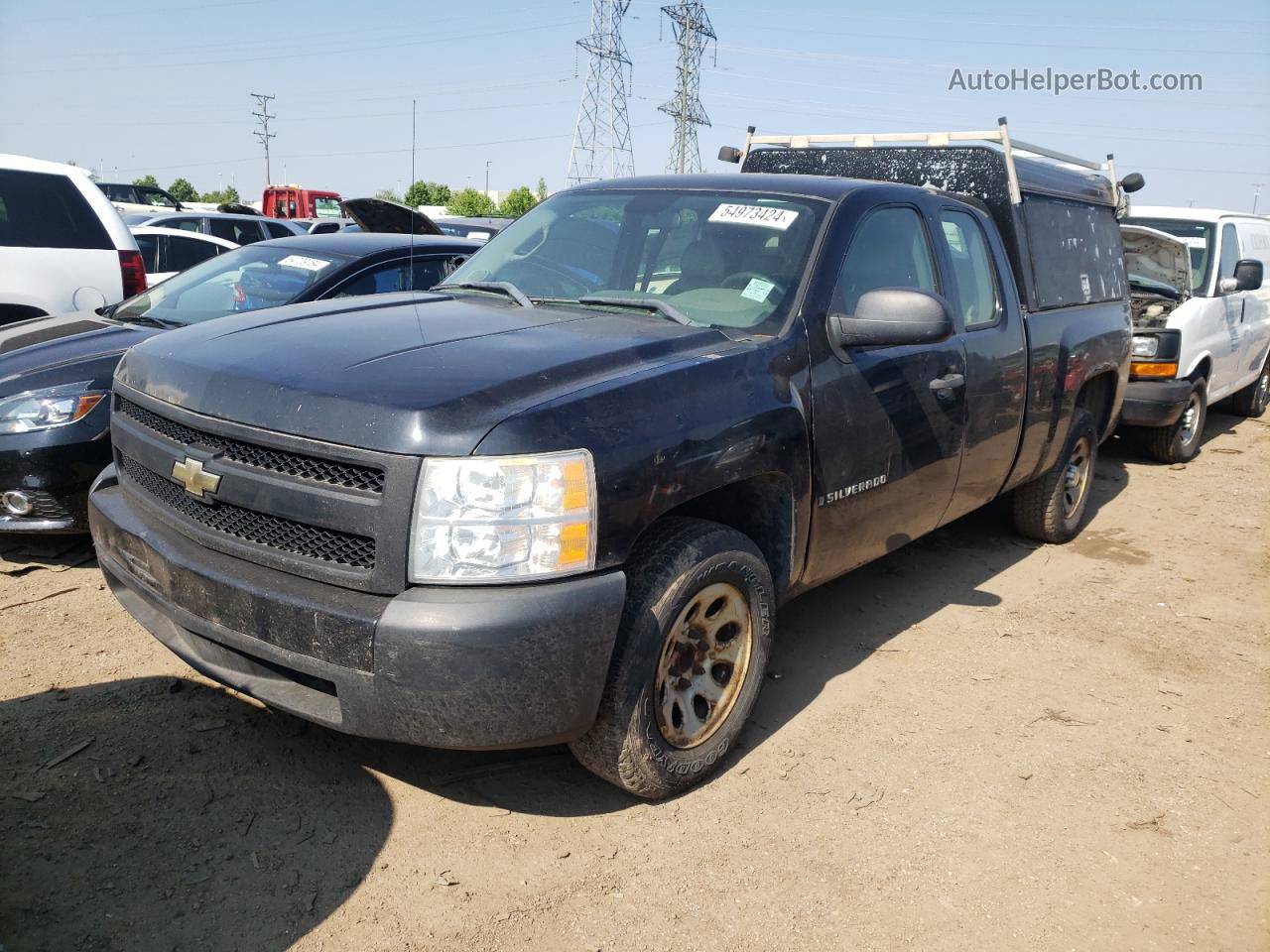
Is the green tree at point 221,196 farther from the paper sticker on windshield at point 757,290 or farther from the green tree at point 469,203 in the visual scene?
the paper sticker on windshield at point 757,290

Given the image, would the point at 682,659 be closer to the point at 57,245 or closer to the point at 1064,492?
the point at 1064,492

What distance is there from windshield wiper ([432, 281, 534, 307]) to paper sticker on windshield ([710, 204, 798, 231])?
2.58ft

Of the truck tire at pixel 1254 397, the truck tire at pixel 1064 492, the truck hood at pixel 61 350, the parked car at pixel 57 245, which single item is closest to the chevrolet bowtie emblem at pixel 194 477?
the truck hood at pixel 61 350

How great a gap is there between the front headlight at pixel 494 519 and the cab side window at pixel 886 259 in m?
1.54

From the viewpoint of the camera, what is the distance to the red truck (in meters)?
29.3

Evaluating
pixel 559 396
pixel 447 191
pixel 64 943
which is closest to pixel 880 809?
pixel 559 396

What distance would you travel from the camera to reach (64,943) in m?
2.33

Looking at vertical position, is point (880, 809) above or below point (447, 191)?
below

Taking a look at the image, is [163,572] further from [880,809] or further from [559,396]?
[880,809]

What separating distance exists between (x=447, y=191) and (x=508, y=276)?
58.2 metres

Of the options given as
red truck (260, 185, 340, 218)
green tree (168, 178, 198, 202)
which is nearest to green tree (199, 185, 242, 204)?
green tree (168, 178, 198, 202)

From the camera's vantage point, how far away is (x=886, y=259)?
12.7 ft

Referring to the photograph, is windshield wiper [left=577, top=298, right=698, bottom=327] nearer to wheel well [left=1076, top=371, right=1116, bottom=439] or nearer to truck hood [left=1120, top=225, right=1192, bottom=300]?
wheel well [left=1076, top=371, right=1116, bottom=439]

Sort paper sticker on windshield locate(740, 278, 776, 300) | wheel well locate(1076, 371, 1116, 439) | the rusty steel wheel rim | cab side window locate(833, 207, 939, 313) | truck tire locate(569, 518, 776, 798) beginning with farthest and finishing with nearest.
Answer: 1. wheel well locate(1076, 371, 1116, 439)
2. cab side window locate(833, 207, 939, 313)
3. paper sticker on windshield locate(740, 278, 776, 300)
4. the rusty steel wheel rim
5. truck tire locate(569, 518, 776, 798)
